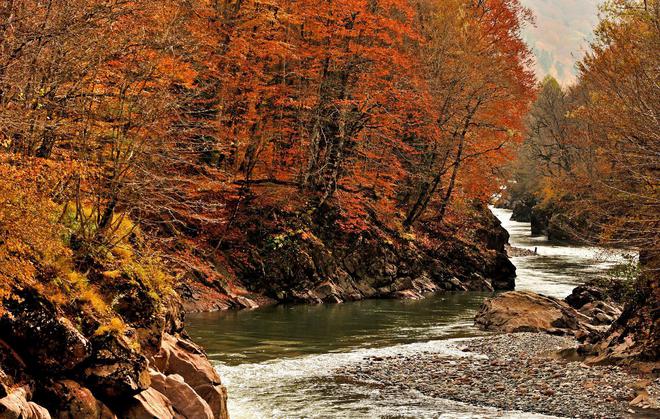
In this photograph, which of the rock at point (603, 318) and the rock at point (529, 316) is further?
the rock at point (603, 318)

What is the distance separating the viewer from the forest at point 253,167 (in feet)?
35.8

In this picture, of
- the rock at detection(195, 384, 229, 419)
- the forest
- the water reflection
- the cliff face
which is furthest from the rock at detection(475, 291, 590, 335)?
the rock at detection(195, 384, 229, 419)

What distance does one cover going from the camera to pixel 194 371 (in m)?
13.4

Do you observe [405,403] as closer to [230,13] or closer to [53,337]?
[53,337]

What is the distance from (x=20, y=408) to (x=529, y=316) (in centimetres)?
2175

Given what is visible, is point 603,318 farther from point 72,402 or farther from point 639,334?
point 72,402

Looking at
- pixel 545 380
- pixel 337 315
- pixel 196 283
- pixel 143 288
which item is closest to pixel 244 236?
pixel 196 283

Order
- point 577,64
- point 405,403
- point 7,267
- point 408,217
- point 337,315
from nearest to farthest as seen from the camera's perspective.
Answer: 1. point 7,267
2. point 405,403
3. point 337,315
4. point 577,64
5. point 408,217

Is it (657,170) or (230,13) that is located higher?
(230,13)

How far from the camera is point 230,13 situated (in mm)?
33094

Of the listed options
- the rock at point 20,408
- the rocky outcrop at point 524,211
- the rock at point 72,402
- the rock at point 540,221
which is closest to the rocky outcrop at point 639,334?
the rock at point 72,402

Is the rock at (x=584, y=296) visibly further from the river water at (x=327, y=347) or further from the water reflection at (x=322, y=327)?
the water reflection at (x=322, y=327)

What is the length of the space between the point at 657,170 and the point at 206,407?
15.2 m

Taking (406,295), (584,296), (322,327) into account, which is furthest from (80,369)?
(406,295)
